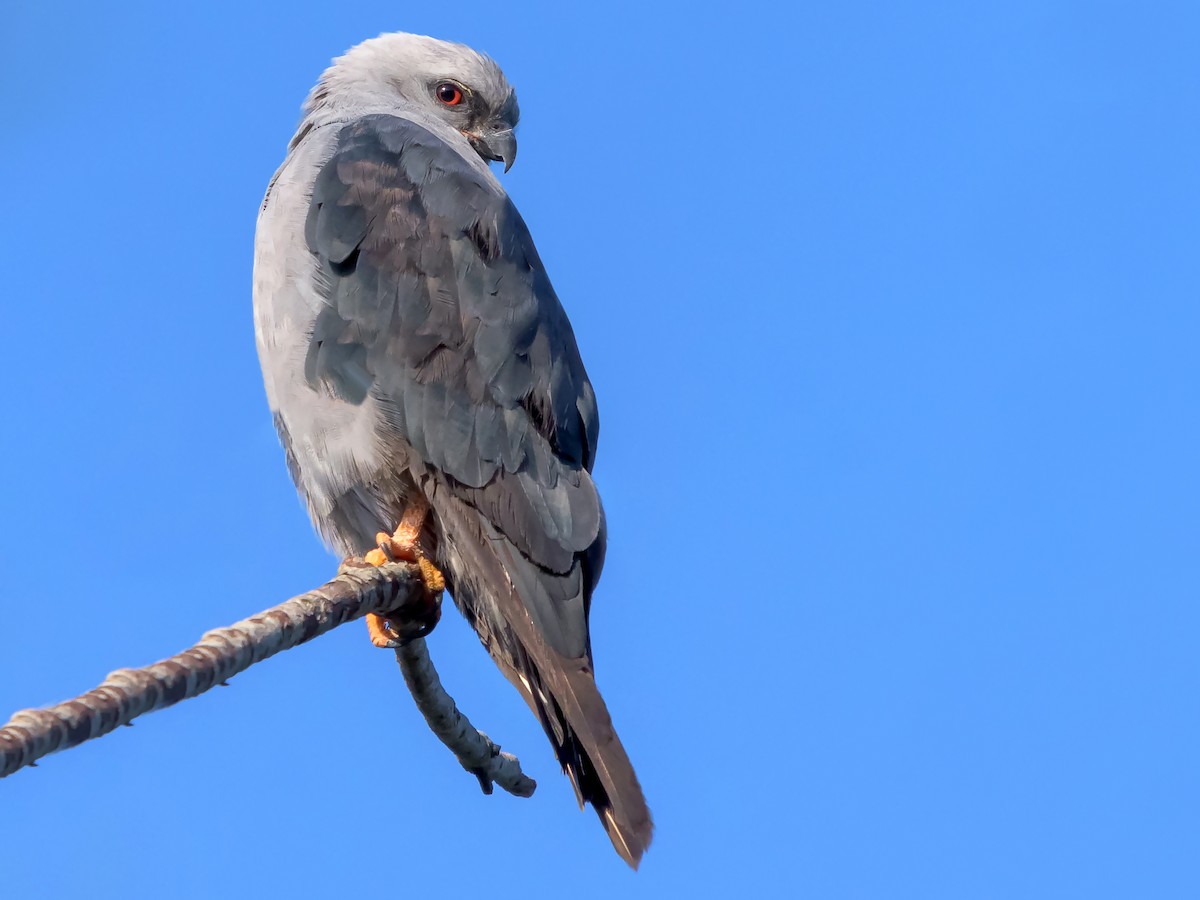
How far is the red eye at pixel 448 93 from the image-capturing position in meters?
5.71

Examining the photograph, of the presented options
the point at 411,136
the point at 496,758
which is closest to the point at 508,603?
the point at 496,758

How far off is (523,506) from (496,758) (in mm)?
808

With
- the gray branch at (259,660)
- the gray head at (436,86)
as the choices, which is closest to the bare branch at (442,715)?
the gray branch at (259,660)

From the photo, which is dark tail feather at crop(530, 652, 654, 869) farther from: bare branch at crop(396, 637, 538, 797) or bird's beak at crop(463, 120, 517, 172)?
bird's beak at crop(463, 120, 517, 172)

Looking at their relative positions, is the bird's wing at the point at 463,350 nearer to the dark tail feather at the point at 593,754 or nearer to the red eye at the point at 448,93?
the dark tail feather at the point at 593,754

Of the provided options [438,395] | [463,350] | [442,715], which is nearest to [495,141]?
[463,350]

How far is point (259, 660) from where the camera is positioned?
9.96ft

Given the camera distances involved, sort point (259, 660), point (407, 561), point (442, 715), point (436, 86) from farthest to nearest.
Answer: point (436, 86) → point (407, 561) → point (442, 715) → point (259, 660)

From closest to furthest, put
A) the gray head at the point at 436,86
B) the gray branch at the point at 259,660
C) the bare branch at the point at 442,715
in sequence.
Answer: the gray branch at the point at 259,660, the bare branch at the point at 442,715, the gray head at the point at 436,86

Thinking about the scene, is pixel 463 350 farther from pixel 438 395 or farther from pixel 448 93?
pixel 448 93

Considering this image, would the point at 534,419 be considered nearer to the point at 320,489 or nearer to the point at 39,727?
the point at 320,489

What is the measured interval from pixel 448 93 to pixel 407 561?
2.42 m

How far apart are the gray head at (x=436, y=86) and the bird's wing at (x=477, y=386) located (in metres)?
1.09

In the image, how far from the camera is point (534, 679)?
407cm
